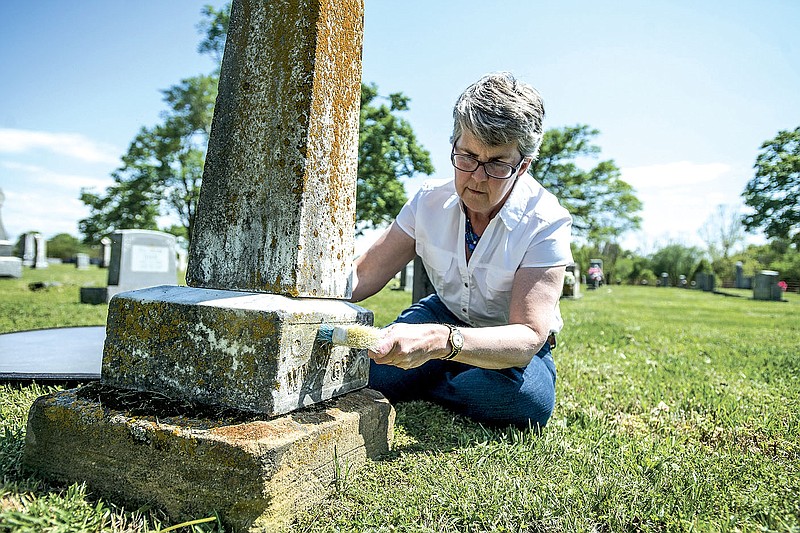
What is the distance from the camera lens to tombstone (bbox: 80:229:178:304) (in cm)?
911

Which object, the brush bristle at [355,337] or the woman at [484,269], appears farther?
the woman at [484,269]

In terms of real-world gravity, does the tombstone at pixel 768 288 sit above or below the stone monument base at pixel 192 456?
above

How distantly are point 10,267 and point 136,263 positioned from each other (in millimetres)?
8358

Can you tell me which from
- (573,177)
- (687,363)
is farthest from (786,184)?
(687,363)

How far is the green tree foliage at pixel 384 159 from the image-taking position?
15.2 meters

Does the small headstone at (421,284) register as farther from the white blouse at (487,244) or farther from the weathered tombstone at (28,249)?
the weathered tombstone at (28,249)

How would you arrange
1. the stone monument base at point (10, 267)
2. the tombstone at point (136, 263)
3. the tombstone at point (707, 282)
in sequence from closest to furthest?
1. the tombstone at point (136, 263)
2. the stone monument base at point (10, 267)
3. the tombstone at point (707, 282)

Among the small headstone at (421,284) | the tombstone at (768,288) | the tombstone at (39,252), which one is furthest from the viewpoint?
the tombstone at (39,252)

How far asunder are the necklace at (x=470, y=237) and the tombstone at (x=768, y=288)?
74.7 feet

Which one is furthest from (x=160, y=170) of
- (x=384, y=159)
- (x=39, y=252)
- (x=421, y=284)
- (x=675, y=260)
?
(x=675, y=260)

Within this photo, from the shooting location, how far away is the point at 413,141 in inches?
649

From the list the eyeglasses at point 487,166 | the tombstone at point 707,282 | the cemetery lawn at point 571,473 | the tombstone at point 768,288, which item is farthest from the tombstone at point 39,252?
the tombstone at point 707,282

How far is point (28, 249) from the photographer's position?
24.8 meters

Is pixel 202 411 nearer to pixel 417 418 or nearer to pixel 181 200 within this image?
pixel 417 418
